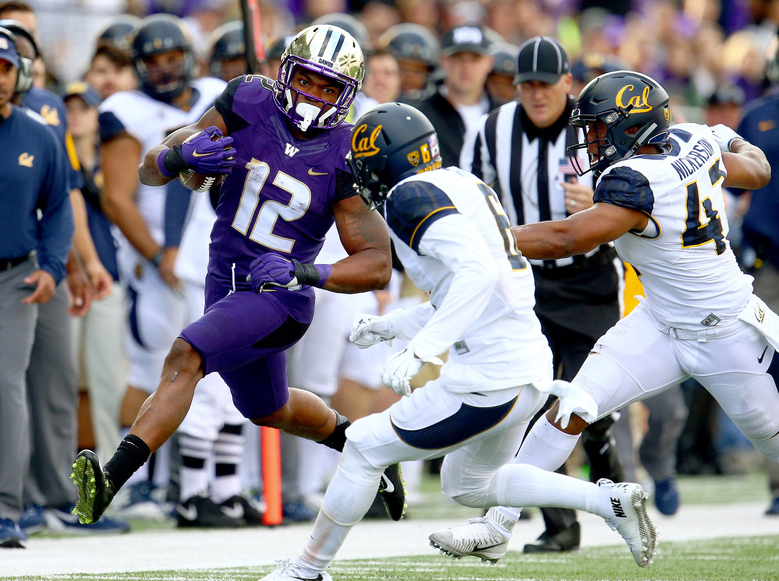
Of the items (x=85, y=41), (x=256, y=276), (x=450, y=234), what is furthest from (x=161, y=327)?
(x=85, y=41)

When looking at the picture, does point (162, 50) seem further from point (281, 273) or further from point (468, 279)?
point (468, 279)

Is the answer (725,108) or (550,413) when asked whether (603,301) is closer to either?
(550,413)

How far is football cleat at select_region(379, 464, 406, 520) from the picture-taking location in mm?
4375

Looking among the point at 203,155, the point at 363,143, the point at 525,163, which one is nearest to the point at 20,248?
the point at 203,155

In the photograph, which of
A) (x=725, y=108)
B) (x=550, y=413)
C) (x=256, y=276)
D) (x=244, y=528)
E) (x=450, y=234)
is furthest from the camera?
(x=725, y=108)

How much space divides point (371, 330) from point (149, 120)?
3.00m

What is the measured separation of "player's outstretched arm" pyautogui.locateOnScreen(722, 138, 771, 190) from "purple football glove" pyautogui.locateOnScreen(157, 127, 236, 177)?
192cm

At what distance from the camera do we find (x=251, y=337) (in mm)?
4168

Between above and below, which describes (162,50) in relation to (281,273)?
above

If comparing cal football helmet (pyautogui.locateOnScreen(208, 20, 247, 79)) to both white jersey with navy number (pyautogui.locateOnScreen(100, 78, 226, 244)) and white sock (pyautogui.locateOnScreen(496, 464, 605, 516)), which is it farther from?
white sock (pyautogui.locateOnScreen(496, 464, 605, 516))

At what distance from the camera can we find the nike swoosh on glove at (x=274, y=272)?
3.87 meters

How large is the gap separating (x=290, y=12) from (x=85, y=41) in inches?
102

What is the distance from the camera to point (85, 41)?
32.4ft

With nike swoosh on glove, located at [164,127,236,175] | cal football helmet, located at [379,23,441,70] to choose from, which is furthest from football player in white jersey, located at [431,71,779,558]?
cal football helmet, located at [379,23,441,70]
